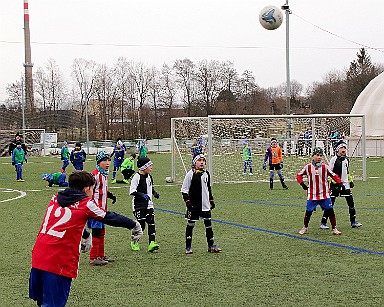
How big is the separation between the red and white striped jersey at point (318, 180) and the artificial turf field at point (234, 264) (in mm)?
Answer: 733

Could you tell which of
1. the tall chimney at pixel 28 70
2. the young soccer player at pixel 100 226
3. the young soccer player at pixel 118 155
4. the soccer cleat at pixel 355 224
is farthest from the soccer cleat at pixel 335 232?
the tall chimney at pixel 28 70

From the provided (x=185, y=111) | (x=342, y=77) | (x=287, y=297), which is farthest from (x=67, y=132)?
(x=287, y=297)

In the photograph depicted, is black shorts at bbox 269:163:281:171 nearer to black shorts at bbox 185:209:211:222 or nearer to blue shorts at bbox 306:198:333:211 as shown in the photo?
blue shorts at bbox 306:198:333:211

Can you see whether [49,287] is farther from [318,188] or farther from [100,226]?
[318,188]

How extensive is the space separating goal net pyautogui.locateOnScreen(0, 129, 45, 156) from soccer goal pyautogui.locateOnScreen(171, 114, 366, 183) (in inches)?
1283

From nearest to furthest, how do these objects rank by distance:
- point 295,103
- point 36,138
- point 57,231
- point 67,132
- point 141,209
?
point 57,231, point 141,209, point 36,138, point 67,132, point 295,103

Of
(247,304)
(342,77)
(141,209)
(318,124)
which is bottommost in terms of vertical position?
(247,304)

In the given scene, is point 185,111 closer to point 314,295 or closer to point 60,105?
point 60,105

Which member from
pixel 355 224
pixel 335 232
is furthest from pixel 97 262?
pixel 355 224

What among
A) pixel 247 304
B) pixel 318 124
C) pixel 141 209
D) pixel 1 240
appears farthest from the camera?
pixel 318 124

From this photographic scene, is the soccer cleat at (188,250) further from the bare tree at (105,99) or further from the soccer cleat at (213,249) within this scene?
the bare tree at (105,99)

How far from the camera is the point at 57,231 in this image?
5.44m

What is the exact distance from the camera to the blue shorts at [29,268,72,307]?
5.35 metres

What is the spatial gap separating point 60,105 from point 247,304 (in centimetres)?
7130
